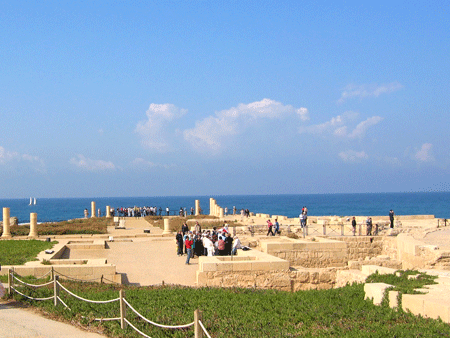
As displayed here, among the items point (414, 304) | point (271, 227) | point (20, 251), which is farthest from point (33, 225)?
point (414, 304)

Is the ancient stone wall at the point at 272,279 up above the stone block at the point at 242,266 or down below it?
below

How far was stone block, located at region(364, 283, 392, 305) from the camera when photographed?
10.6 metres

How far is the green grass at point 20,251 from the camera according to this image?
56.0 ft

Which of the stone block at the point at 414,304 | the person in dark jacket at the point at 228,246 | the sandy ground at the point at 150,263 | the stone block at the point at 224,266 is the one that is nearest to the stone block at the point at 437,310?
the stone block at the point at 414,304

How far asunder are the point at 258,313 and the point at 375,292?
2913 millimetres

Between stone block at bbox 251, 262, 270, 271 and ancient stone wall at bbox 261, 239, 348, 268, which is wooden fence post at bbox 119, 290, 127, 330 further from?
ancient stone wall at bbox 261, 239, 348, 268

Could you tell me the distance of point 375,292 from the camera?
10.9 metres

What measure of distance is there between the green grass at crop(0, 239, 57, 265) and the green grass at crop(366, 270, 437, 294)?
11568 mm

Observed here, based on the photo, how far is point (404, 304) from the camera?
9.96 meters

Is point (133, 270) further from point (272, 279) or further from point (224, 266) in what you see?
point (272, 279)

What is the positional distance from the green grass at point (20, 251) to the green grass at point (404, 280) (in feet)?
38.0

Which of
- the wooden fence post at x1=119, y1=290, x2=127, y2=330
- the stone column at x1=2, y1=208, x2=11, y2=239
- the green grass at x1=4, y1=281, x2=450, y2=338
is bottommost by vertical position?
the green grass at x1=4, y1=281, x2=450, y2=338

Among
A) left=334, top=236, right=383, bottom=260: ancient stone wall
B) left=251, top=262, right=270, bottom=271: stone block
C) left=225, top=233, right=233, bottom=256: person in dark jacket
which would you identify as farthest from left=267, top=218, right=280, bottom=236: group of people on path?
left=251, top=262, right=270, bottom=271: stone block

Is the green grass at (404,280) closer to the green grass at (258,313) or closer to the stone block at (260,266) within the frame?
the green grass at (258,313)
